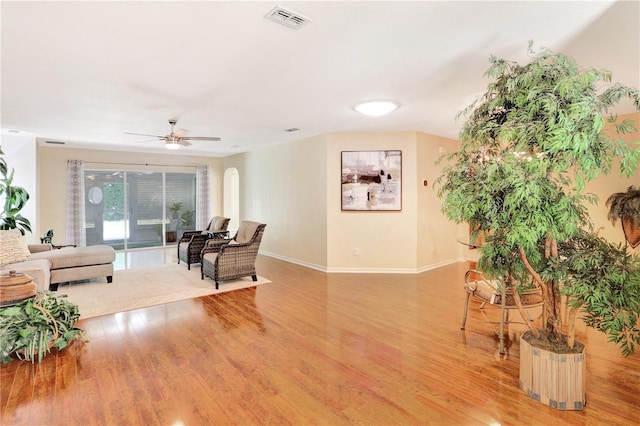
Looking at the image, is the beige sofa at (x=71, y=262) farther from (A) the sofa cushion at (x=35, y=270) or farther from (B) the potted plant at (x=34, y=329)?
(B) the potted plant at (x=34, y=329)

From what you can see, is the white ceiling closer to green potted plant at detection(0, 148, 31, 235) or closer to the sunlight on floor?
green potted plant at detection(0, 148, 31, 235)

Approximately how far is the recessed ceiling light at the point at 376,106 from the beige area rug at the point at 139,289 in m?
3.09

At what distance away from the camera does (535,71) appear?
1973 millimetres

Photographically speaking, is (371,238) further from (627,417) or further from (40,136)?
(40,136)

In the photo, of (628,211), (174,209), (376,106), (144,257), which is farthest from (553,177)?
(174,209)

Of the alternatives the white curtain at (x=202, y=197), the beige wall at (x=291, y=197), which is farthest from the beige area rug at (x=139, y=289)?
the white curtain at (x=202, y=197)

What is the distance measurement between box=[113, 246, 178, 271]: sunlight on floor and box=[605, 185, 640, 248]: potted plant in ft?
25.0

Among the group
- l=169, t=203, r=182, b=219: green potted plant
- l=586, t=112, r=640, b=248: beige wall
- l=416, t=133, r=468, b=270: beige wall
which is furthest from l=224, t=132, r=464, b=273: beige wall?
l=169, t=203, r=182, b=219: green potted plant

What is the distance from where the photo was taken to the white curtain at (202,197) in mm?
9469

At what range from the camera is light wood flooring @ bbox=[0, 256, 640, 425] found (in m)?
2.09

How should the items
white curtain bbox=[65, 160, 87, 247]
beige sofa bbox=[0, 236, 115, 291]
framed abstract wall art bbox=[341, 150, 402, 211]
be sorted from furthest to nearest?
white curtain bbox=[65, 160, 87, 247]
framed abstract wall art bbox=[341, 150, 402, 211]
beige sofa bbox=[0, 236, 115, 291]

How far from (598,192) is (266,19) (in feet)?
17.7

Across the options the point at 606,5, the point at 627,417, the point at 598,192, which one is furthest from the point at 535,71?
the point at 598,192

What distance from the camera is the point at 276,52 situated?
2.69 m
